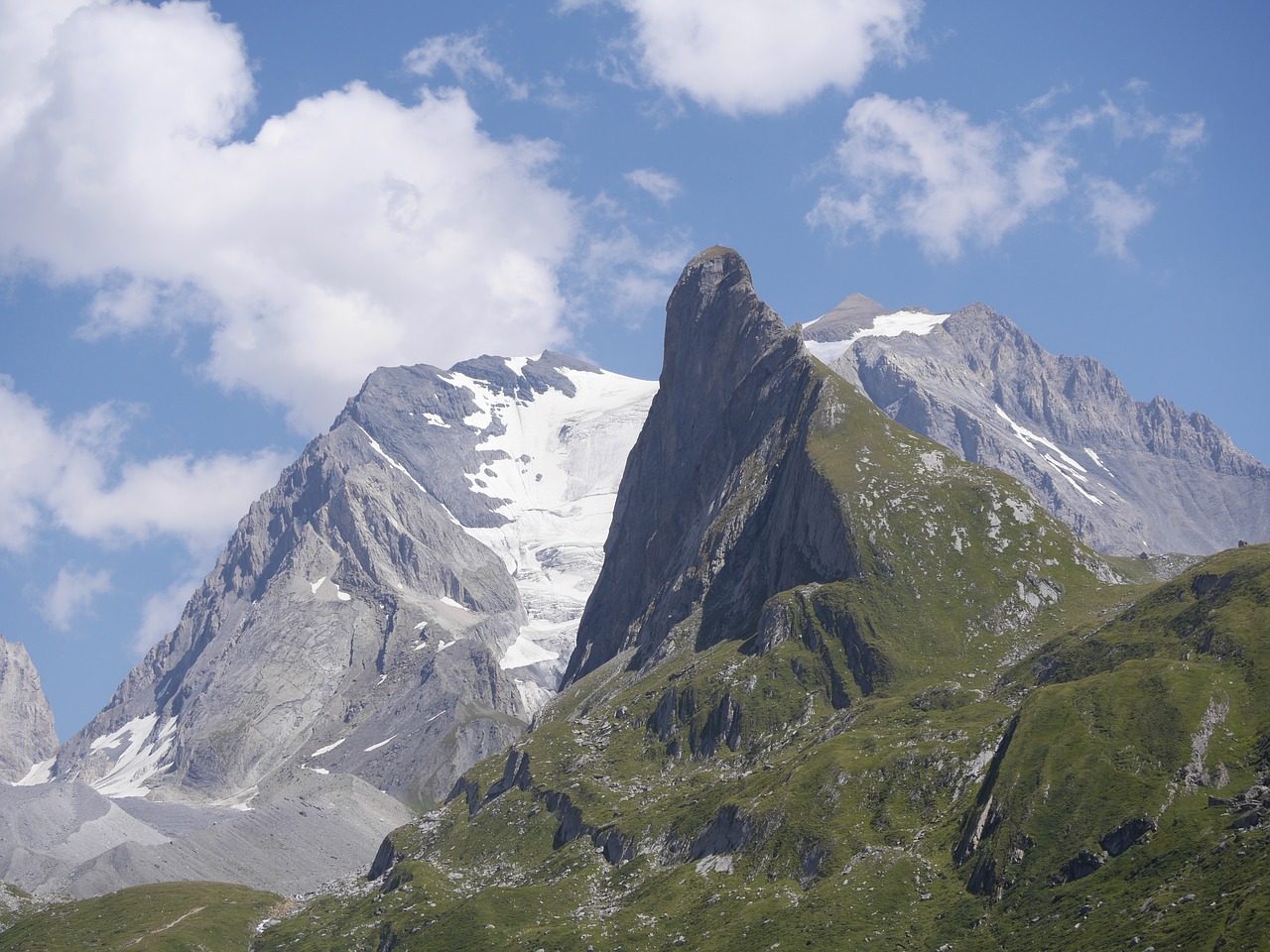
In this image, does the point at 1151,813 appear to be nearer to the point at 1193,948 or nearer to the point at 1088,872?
the point at 1088,872

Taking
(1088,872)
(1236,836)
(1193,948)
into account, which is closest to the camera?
(1193,948)

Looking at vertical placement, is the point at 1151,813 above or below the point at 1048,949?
above

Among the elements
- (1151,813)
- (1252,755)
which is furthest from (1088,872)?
(1252,755)

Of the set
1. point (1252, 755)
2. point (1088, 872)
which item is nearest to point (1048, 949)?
point (1088, 872)

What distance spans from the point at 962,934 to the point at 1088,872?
18.3 metres

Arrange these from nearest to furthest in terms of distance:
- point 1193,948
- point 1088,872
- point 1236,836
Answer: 1. point 1193,948
2. point 1236,836
3. point 1088,872

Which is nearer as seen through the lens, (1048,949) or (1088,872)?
(1048,949)

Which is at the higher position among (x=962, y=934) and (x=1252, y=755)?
(x=1252, y=755)

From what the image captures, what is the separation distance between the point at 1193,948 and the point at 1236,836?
78.2 ft

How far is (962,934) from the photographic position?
198 m

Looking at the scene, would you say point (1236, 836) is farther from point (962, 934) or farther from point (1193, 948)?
point (962, 934)

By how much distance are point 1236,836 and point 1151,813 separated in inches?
686

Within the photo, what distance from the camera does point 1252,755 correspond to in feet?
653

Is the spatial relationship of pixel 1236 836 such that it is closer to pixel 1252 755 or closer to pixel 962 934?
pixel 1252 755
